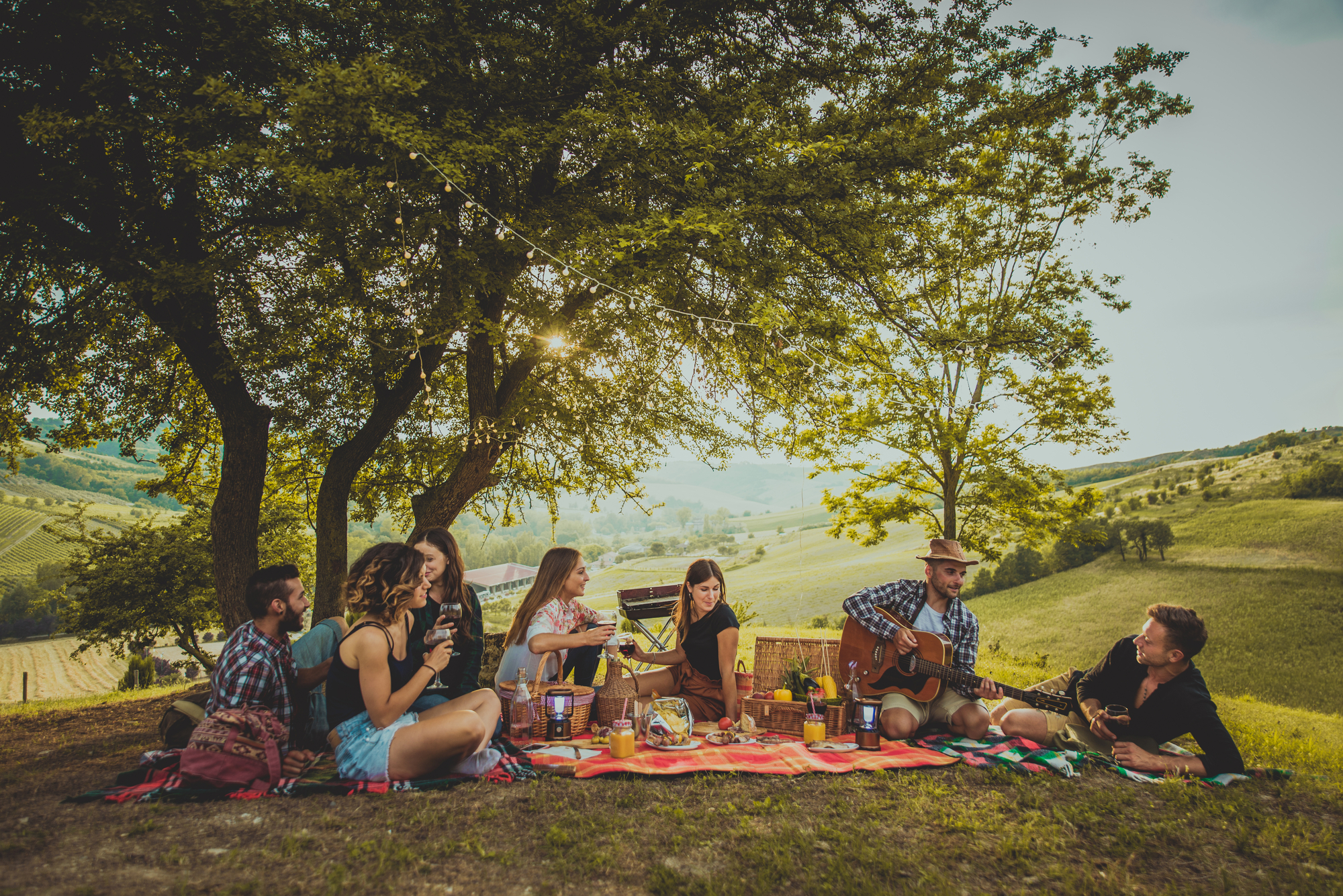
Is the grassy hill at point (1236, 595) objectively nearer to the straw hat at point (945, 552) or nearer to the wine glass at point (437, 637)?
the straw hat at point (945, 552)

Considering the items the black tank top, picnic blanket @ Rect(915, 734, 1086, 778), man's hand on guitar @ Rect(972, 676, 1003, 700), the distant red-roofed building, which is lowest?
picnic blanket @ Rect(915, 734, 1086, 778)

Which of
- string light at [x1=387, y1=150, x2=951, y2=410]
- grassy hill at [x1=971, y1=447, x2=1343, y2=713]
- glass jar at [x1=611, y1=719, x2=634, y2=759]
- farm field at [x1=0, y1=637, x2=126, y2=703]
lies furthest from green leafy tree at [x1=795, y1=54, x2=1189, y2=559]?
farm field at [x1=0, y1=637, x2=126, y2=703]

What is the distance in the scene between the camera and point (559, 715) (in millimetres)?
4422

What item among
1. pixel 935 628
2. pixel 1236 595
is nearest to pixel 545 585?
pixel 935 628

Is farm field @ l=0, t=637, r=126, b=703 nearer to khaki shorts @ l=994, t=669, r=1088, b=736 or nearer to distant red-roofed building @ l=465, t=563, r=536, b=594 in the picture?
distant red-roofed building @ l=465, t=563, r=536, b=594

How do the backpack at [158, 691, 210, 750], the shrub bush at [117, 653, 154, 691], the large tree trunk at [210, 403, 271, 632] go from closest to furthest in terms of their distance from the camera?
the backpack at [158, 691, 210, 750] < the large tree trunk at [210, 403, 271, 632] < the shrub bush at [117, 653, 154, 691]

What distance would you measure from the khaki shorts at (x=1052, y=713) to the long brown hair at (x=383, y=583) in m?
4.15

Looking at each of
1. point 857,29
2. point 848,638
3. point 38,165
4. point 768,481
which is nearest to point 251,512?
point 38,165

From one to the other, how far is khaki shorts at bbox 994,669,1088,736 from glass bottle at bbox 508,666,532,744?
338cm

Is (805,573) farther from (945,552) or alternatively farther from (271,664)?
(271,664)

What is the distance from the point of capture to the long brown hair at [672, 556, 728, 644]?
490cm

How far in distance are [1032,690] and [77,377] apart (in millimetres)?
11154

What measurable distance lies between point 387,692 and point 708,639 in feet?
7.67

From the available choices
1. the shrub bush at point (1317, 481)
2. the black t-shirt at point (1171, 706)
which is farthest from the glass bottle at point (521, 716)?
the shrub bush at point (1317, 481)
